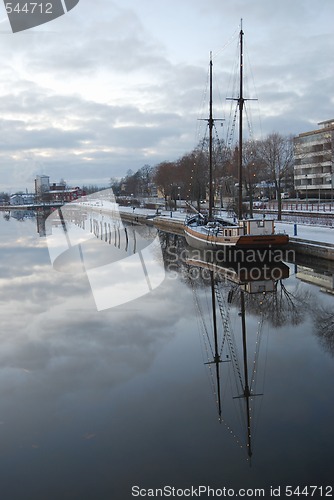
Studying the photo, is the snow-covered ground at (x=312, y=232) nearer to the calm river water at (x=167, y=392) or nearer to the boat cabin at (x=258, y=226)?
the boat cabin at (x=258, y=226)

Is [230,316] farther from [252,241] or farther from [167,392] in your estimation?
[252,241]

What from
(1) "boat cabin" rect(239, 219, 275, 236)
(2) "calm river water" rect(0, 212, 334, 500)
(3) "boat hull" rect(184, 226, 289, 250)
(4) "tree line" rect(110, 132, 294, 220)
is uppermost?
(4) "tree line" rect(110, 132, 294, 220)

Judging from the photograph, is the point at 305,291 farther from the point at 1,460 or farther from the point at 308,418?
the point at 1,460

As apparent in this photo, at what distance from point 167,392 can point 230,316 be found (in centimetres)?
683

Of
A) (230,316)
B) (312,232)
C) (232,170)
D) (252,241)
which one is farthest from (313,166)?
(230,316)

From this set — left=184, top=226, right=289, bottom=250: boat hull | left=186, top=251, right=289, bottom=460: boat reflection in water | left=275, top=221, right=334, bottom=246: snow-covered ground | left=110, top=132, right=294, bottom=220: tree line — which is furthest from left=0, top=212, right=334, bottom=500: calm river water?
left=110, top=132, right=294, bottom=220: tree line

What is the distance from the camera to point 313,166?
92.2m

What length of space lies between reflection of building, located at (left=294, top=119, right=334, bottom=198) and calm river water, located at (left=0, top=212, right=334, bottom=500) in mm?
72520

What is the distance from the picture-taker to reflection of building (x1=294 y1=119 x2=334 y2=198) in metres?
88.1

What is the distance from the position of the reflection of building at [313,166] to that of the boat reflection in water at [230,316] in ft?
209

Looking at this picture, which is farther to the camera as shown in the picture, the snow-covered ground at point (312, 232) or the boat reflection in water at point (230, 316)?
the snow-covered ground at point (312, 232)

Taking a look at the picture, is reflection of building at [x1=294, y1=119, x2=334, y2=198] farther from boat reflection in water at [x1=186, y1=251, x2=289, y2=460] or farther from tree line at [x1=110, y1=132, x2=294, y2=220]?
boat reflection in water at [x1=186, y1=251, x2=289, y2=460]

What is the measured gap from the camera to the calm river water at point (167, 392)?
754 centimetres

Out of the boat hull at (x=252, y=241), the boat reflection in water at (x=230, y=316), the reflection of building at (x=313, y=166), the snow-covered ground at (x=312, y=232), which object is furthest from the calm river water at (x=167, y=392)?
the reflection of building at (x=313, y=166)
